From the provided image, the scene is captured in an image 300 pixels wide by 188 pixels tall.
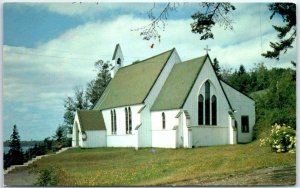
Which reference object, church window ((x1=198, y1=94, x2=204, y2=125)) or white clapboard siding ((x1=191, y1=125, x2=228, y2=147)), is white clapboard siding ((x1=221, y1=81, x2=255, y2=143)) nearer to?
white clapboard siding ((x1=191, y1=125, x2=228, y2=147))

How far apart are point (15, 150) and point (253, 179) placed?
16.6 ft

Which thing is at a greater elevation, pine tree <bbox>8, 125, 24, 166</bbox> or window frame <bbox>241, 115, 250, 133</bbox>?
window frame <bbox>241, 115, 250, 133</bbox>

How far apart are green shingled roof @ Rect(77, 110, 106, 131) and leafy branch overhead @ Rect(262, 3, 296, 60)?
4107 mm

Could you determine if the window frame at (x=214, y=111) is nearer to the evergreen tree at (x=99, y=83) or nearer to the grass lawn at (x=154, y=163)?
the grass lawn at (x=154, y=163)

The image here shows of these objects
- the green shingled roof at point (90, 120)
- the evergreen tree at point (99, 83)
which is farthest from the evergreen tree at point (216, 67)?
the green shingled roof at point (90, 120)

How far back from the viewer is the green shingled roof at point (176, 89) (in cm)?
1248

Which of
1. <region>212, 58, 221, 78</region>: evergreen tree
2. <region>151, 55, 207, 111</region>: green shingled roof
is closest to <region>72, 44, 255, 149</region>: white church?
<region>151, 55, 207, 111</region>: green shingled roof

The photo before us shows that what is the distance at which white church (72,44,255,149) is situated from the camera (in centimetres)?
1154

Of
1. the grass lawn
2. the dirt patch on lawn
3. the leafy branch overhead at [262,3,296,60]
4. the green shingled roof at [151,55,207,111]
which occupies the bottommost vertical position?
the dirt patch on lawn

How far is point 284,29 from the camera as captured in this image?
36.1ft

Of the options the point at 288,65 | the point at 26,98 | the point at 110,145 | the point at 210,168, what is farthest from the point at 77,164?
the point at 288,65

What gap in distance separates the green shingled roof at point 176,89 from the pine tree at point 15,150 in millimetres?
3544

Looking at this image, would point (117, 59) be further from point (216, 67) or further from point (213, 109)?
point (213, 109)

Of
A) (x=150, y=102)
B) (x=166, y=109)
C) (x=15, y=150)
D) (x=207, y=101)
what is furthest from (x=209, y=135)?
(x=15, y=150)
